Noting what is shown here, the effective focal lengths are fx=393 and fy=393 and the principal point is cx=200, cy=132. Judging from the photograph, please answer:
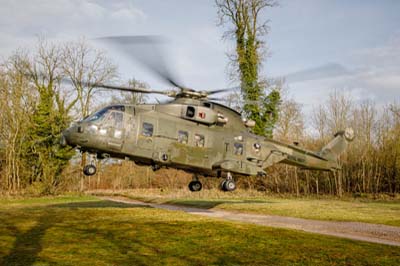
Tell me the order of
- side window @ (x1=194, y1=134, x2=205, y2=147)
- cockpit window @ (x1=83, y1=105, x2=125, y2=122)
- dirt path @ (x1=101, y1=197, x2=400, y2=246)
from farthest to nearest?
side window @ (x1=194, y1=134, x2=205, y2=147)
cockpit window @ (x1=83, y1=105, x2=125, y2=122)
dirt path @ (x1=101, y1=197, x2=400, y2=246)

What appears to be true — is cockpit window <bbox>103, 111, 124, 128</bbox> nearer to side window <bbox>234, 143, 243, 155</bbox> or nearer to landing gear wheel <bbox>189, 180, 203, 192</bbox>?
landing gear wheel <bbox>189, 180, 203, 192</bbox>

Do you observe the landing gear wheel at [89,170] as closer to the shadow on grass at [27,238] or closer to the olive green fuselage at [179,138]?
the olive green fuselage at [179,138]

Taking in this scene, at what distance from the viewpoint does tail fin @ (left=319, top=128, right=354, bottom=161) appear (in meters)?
19.0

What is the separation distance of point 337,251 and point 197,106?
7.28m

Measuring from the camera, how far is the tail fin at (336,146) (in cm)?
1902

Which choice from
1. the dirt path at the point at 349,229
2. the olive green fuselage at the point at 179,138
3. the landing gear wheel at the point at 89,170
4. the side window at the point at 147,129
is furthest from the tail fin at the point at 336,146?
the landing gear wheel at the point at 89,170

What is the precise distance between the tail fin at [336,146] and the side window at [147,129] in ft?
29.1

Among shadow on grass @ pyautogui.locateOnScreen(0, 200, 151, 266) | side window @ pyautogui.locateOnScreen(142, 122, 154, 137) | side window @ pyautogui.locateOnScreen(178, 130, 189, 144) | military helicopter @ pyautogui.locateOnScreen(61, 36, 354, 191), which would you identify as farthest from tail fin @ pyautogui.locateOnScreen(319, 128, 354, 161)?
shadow on grass @ pyautogui.locateOnScreen(0, 200, 151, 266)

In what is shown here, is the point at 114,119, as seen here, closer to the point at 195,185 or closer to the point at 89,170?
the point at 89,170

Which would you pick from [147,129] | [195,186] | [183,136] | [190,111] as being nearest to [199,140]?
[183,136]

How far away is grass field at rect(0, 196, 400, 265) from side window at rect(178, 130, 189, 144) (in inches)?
123

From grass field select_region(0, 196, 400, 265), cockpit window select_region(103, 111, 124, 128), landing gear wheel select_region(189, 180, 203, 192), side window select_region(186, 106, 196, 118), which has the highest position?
side window select_region(186, 106, 196, 118)

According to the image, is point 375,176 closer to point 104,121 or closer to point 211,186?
point 211,186

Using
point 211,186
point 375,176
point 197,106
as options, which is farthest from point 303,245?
point 211,186
